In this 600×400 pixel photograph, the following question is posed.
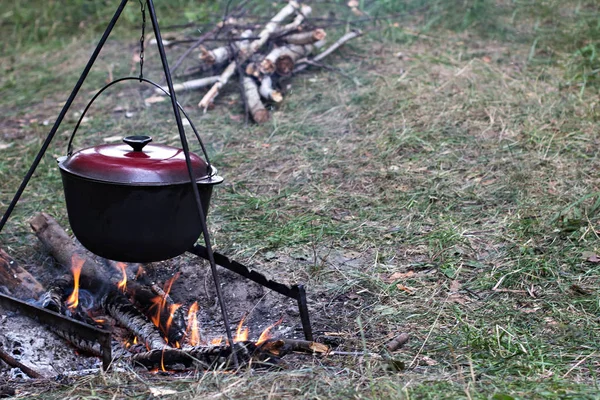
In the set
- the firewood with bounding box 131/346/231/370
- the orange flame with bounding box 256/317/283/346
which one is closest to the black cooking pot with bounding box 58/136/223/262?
the firewood with bounding box 131/346/231/370

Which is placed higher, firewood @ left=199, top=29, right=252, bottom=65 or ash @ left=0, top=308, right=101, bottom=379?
firewood @ left=199, top=29, right=252, bottom=65

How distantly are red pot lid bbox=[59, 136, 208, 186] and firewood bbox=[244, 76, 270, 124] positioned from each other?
3.08 m

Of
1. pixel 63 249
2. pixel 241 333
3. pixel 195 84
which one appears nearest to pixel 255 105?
pixel 195 84

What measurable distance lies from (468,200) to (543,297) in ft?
4.11

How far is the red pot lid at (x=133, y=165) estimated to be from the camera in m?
2.68

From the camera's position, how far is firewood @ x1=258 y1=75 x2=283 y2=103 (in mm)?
6203

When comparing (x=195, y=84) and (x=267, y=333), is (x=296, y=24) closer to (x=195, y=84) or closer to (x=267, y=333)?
(x=195, y=84)

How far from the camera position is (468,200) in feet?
14.9

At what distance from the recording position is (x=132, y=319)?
3307 mm

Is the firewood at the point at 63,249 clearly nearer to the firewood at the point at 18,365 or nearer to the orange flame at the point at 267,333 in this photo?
the firewood at the point at 18,365

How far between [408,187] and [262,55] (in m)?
2.57

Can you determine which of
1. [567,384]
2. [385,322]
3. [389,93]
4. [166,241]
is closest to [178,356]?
[166,241]

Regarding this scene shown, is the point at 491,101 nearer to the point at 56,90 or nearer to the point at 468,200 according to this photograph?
the point at 468,200

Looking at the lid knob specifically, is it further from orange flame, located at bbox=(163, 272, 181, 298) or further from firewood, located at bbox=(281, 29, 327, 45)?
firewood, located at bbox=(281, 29, 327, 45)
